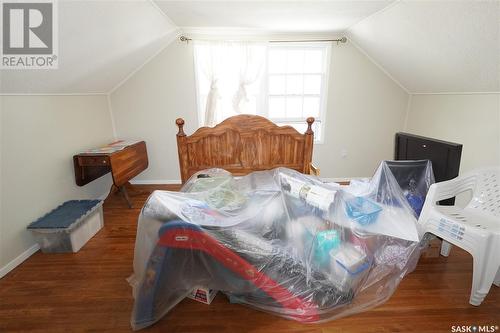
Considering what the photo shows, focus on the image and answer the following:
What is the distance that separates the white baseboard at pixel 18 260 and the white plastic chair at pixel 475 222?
3.04m

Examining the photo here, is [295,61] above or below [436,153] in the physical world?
above

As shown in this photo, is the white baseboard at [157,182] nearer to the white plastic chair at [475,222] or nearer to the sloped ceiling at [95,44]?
the sloped ceiling at [95,44]

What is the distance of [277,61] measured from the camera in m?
3.26

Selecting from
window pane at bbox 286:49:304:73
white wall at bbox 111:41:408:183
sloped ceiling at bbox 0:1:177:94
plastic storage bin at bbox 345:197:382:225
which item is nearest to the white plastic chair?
plastic storage bin at bbox 345:197:382:225

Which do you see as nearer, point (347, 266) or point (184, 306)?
point (347, 266)

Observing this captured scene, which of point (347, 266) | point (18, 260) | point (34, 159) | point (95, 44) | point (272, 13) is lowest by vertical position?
point (18, 260)

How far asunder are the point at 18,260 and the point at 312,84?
367cm

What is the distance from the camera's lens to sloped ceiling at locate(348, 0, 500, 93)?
162cm

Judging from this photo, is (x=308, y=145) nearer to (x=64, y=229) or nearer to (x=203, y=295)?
(x=203, y=295)

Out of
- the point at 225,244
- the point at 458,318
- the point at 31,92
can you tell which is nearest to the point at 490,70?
the point at 458,318

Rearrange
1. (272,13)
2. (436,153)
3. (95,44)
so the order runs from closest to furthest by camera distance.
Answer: (436,153) → (95,44) → (272,13)

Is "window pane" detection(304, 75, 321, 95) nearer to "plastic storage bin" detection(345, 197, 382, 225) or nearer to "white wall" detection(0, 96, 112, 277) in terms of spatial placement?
"plastic storage bin" detection(345, 197, 382, 225)

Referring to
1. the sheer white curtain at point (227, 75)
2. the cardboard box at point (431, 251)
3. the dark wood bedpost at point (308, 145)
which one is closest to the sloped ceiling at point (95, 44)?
the sheer white curtain at point (227, 75)

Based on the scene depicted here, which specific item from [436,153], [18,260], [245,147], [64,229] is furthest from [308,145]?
[18,260]
